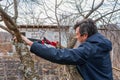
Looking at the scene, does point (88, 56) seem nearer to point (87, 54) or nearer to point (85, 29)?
point (87, 54)

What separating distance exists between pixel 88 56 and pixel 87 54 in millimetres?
28

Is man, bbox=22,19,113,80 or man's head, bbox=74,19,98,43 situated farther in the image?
man's head, bbox=74,19,98,43

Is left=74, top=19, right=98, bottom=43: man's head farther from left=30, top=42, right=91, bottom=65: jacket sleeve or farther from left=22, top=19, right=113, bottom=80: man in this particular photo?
left=30, top=42, right=91, bottom=65: jacket sleeve

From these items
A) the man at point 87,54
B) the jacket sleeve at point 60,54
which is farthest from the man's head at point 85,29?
the jacket sleeve at point 60,54

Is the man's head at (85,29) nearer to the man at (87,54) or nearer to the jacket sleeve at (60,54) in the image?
the man at (87,54)

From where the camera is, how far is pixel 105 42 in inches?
81.0

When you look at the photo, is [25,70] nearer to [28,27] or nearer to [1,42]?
[28,27]

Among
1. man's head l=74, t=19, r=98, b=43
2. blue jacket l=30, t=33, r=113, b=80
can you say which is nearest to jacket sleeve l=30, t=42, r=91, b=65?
blue jacket l=30, t=33, r=113, b=80

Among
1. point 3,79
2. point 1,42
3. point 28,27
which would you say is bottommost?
point 3,79

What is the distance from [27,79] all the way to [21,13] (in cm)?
184

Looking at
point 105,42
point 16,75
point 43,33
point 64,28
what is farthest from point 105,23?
point 105,42

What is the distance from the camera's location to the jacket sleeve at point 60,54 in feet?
6.17

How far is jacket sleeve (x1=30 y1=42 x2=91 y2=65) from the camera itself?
1880mm

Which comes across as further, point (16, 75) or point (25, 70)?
point (16, 75)
